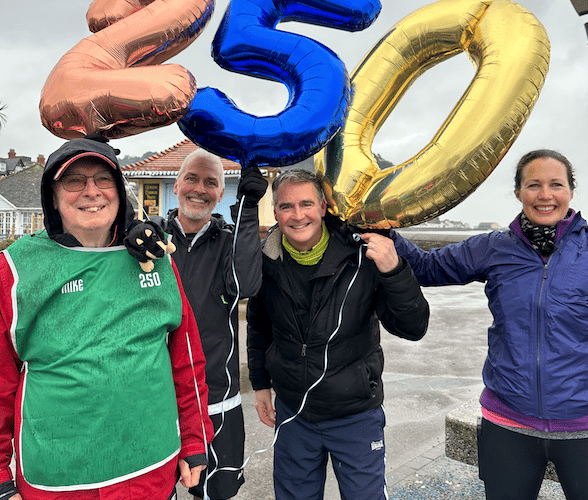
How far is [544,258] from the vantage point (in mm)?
1729

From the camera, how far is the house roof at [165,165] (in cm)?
1164

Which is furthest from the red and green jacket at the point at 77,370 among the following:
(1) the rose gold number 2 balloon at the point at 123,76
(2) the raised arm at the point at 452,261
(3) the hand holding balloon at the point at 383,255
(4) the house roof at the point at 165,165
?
(4) the house roof at the point at 165,165

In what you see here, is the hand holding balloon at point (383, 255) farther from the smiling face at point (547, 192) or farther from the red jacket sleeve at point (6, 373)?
the red jacket sleeve at point (6, 373)

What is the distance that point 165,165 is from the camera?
1261 centimetres

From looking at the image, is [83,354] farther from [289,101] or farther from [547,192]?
[547,192]

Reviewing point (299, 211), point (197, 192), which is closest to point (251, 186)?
point (299, 211)

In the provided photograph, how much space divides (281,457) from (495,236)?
4.48ft

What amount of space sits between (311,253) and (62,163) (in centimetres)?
101

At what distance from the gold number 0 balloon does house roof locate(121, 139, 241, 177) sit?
9.70m

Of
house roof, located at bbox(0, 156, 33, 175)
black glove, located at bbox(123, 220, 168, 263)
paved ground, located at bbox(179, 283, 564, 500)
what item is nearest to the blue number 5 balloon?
black glove, located at bbox(123, 220, 168, 263)

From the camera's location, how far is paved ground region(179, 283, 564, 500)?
270 cm

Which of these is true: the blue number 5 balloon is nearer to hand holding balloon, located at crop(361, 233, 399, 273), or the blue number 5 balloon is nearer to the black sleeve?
hand holding balloon, located at crop(361, 233, 399, 273)

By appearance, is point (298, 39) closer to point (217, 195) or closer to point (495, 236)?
point (217, 195)

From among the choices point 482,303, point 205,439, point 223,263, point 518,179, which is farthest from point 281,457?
point 482,303
